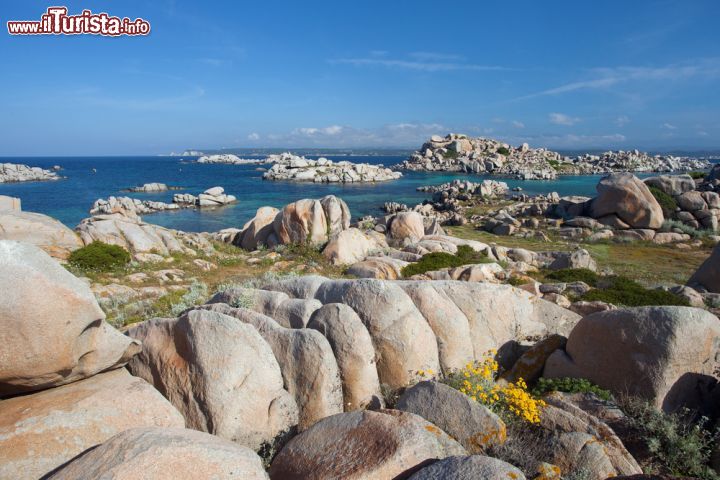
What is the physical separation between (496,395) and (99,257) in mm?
20770

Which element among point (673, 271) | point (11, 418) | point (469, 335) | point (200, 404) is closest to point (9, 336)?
point (11, 418)

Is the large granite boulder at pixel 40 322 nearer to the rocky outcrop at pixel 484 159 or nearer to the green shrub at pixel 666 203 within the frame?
the green shrub at pixel 666 203

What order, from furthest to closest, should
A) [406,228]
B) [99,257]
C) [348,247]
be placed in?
[406,228]
[348,247]
[99,257]

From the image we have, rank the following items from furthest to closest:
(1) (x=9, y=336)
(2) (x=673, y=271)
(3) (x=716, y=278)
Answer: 1. (2) (x=673, y=271)
2. (3) (x=716, y=278)
3. (1) (x=9, y=336)

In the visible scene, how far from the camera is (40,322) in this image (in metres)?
5.70

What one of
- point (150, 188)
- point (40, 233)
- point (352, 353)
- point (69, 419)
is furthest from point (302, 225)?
point (150, 188)

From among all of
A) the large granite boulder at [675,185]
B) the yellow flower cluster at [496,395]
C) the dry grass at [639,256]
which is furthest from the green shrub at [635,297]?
the large granite boulder at [675,185]

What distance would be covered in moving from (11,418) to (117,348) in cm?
156

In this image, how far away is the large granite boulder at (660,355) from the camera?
351 inches

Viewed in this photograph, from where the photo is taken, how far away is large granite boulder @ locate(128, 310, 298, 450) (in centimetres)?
734

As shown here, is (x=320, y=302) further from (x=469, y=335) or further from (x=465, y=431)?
(x=465, y=431)

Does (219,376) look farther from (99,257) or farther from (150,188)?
(150,188)

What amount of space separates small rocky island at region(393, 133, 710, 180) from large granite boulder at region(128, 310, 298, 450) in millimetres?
123001

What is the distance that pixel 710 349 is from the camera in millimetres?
9023
